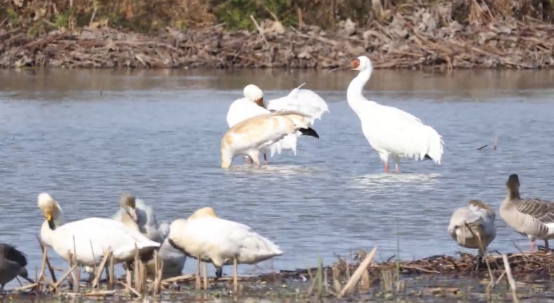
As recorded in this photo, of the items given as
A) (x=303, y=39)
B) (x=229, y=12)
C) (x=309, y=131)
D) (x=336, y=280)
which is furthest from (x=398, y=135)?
(x=229, y=12)

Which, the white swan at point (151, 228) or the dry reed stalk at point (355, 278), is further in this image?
the white swan at point (151, 228)

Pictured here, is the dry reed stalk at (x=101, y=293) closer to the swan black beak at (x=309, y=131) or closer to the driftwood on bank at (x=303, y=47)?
the swan black beak at (x=309, y=131)

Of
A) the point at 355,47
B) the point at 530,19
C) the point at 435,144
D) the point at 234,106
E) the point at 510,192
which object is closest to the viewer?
the point at 510,192

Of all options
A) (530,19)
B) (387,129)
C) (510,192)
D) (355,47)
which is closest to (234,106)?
(387,129)

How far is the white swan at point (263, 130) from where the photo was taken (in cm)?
1392

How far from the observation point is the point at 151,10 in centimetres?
3269

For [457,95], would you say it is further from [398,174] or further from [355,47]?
[398,174]

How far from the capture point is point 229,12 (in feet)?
104

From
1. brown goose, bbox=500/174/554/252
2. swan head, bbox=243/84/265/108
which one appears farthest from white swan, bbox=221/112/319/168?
brown goose, bbox=500/174/554/252

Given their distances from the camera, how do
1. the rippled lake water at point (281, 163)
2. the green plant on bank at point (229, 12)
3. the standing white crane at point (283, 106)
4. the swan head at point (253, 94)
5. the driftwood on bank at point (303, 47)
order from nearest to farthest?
the rippled lake water at point (281, 163) < the standing white crane at point (283, 106) < the swan head at point (253, 94) < the driftwood on bank at point (303, 47) < the green plant on bank at point (229, 12)

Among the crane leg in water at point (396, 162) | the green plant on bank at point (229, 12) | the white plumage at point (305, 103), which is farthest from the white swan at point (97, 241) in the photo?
the green plant on bank at point (229, 12)

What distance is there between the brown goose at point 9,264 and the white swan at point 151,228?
697mm

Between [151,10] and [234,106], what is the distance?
17.8 meters

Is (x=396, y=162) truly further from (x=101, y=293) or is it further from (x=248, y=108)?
(x=101, y=293)
